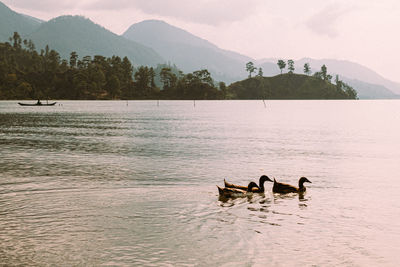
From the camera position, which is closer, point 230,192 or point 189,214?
point 189,214

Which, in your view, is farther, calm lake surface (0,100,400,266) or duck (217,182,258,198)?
duck (217,182,258,198)

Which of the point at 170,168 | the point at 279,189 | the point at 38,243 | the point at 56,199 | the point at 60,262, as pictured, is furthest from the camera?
the point at 170,168

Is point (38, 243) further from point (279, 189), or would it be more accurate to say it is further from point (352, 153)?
point (352, 153)

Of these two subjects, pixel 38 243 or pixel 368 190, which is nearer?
pixel 38 243

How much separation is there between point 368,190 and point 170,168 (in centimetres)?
1757

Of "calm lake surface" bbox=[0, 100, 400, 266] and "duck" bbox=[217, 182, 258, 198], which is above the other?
"duck" bbox=[217, 182, 258, 198]

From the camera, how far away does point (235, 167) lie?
135 ft

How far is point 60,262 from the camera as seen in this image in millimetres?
16078

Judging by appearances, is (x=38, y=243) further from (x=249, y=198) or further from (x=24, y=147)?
(x=24, y=147)

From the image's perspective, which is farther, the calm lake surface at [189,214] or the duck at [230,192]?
the duck at [230,192]

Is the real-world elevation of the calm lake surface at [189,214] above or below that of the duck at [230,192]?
below

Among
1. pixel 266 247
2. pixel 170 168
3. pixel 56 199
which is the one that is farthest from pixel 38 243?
pixel 170 168

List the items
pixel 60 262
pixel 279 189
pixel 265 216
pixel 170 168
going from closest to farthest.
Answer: pixel 60 262, pixel 265 216, pixel 279 189, pixel 170 168

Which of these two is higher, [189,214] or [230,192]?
[230,192]
